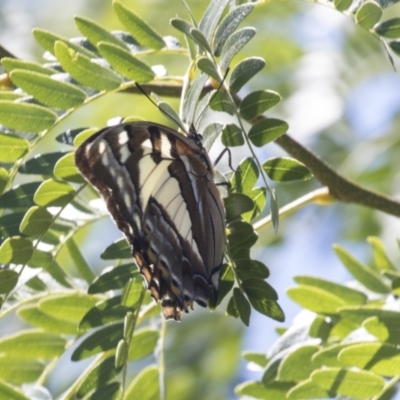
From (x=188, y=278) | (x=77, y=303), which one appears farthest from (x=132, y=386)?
(x=188, y=278)

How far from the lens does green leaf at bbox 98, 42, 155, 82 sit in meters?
1.56

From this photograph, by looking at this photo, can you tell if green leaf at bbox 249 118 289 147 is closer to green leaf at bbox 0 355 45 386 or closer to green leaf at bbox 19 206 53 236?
green leaf at bbox 19 206 53 236

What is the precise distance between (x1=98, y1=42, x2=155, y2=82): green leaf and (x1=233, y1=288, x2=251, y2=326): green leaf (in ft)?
1.47

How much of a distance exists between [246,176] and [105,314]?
366 millimetres

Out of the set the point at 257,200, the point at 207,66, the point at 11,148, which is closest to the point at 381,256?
the point at 257,200

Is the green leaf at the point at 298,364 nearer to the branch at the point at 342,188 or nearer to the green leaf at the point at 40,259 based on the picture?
the branch at the point at 342,188

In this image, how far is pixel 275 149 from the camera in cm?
284

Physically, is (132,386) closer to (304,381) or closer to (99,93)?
(304,381)

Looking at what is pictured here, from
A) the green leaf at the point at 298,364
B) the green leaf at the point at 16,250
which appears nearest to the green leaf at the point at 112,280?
the green leaf at the point at 16,250

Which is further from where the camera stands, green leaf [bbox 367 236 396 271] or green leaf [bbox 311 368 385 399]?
green leaf [bbox 367 236 396 271]

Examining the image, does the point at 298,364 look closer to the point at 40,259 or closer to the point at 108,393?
the point at 108,393

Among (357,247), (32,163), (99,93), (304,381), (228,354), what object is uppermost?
(99,93)

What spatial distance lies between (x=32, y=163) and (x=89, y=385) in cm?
43

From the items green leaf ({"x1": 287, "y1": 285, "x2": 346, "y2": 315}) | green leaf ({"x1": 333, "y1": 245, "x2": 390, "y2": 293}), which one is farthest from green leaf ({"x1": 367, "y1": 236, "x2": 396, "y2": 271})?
green leaf ({"x1": 287, "y1": 285, "x2": 346, "y2": 315})
